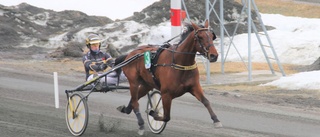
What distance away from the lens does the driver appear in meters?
9.90

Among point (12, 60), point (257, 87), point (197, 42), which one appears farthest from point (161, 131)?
point (12, 60)

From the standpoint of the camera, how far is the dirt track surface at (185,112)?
32.8 ft

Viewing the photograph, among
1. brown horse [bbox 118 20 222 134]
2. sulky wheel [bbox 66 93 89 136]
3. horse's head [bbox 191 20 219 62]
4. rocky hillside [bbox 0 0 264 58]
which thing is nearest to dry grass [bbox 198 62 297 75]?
rocky hillside [bbox 0 0 264 58]

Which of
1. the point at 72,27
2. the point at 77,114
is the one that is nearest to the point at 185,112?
the point at 77,114

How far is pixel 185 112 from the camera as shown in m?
12.5

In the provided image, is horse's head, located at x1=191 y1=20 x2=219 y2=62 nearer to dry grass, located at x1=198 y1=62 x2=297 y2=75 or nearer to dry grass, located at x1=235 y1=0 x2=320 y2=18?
dry grass, located at x1=198 y1=62 x2=297 y2=75

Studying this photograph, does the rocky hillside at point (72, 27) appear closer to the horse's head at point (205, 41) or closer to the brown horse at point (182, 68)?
the brown horse at point (182, 68)

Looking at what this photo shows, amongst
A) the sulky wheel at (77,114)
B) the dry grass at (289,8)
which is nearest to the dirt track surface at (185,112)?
the sulky wheel at (77,114)

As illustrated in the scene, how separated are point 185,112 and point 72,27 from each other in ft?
61.9

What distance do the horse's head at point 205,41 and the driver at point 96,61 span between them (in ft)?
6.88

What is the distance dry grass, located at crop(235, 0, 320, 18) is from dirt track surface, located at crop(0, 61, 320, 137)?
64.2 ft

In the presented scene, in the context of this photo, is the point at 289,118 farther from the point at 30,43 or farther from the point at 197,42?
the point at 30,43

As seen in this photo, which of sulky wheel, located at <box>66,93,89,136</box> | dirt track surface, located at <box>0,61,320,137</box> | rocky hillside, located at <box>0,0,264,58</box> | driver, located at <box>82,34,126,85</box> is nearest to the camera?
sulky wheel, located at <box>66,93,89,136</box>

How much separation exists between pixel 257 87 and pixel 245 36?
33.4 feet
